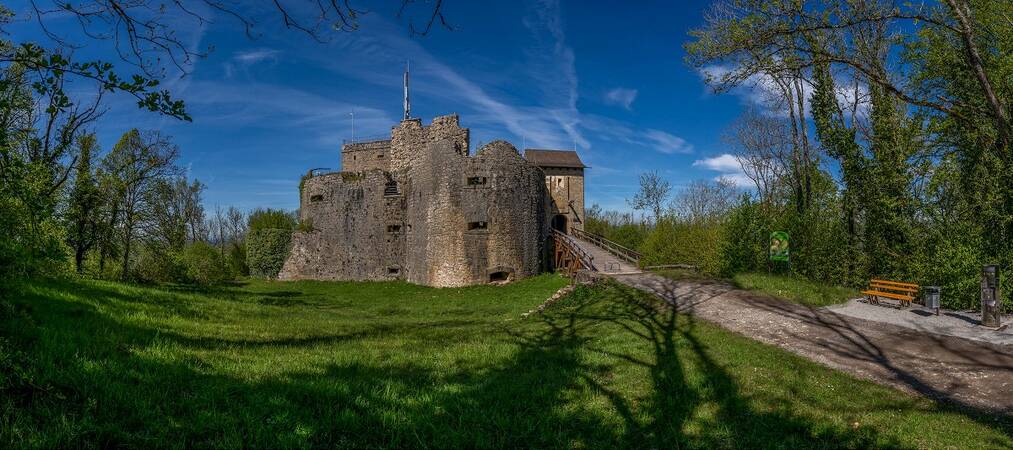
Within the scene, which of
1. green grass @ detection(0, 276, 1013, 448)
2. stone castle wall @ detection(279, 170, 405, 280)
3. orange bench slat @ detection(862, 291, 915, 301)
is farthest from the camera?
stone castle wall @ detection(279, 170, 405, 280)

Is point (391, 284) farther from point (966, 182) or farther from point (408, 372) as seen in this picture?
point (966, 182)

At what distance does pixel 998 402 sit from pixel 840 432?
125 inches

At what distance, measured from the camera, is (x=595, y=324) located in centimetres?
1093

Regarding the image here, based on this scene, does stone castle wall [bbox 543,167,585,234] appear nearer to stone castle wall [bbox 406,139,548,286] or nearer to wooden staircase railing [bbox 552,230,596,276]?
wooden staircase railing [bbox 552,230,596,276]

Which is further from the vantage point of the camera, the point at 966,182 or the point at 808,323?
the point at 966,182

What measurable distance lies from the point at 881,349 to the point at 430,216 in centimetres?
1883

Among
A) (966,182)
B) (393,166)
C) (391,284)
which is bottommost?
(391,284)

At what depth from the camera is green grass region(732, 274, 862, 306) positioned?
12574mm

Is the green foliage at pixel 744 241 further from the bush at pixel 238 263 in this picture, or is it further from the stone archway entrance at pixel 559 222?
the bush at pixel 238 263

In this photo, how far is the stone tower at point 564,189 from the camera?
41625 millimetres

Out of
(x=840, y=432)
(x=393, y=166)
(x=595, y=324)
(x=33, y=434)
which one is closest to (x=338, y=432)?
(x=33, y=434)

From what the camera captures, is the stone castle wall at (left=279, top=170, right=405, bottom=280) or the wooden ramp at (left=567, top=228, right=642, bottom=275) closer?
the wooden ramp at (left=567, top=228, right=642, bottom=275)

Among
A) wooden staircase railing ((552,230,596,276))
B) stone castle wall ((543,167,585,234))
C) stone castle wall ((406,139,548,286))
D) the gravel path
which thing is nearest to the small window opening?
stone castle wall ((406,139,548,286))

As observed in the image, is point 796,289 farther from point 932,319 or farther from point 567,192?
point 567,192
